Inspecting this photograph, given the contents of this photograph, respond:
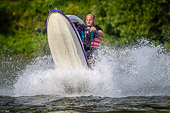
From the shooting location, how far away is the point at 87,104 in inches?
241

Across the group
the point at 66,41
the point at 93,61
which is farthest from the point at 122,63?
the point at 66,41

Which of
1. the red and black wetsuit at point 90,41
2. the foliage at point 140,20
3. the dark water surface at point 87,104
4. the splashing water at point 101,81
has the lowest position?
the dark water surface at point 87,104

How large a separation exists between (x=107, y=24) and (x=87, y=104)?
1310 centimetres

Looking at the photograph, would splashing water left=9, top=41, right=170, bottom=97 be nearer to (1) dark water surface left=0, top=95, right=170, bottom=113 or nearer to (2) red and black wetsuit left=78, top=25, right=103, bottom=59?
(2) red and black wetsuit left=78, top=25, right=103, bottom=59

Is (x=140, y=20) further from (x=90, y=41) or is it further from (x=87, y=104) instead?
(x=87, y=104)

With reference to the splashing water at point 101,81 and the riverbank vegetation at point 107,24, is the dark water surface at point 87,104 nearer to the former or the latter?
the splashing water at point 101,81

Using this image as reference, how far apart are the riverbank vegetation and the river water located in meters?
7.37

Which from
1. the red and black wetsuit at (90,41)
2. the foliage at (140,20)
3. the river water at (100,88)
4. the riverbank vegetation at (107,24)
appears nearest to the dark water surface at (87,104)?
the river water at (100,88)

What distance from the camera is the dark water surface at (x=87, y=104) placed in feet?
A: 18.8

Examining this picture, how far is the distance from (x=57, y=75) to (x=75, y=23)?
56.5 inches

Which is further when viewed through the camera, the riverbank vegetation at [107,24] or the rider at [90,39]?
the riverbank vegetation at [107,24]

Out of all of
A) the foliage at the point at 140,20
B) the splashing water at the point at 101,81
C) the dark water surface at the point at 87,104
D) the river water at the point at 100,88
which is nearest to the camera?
the dark water surface at the point at 87,104

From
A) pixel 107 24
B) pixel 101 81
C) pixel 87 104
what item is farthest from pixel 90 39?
pixel 107 24

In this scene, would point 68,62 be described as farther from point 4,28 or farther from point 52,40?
point 4,28
